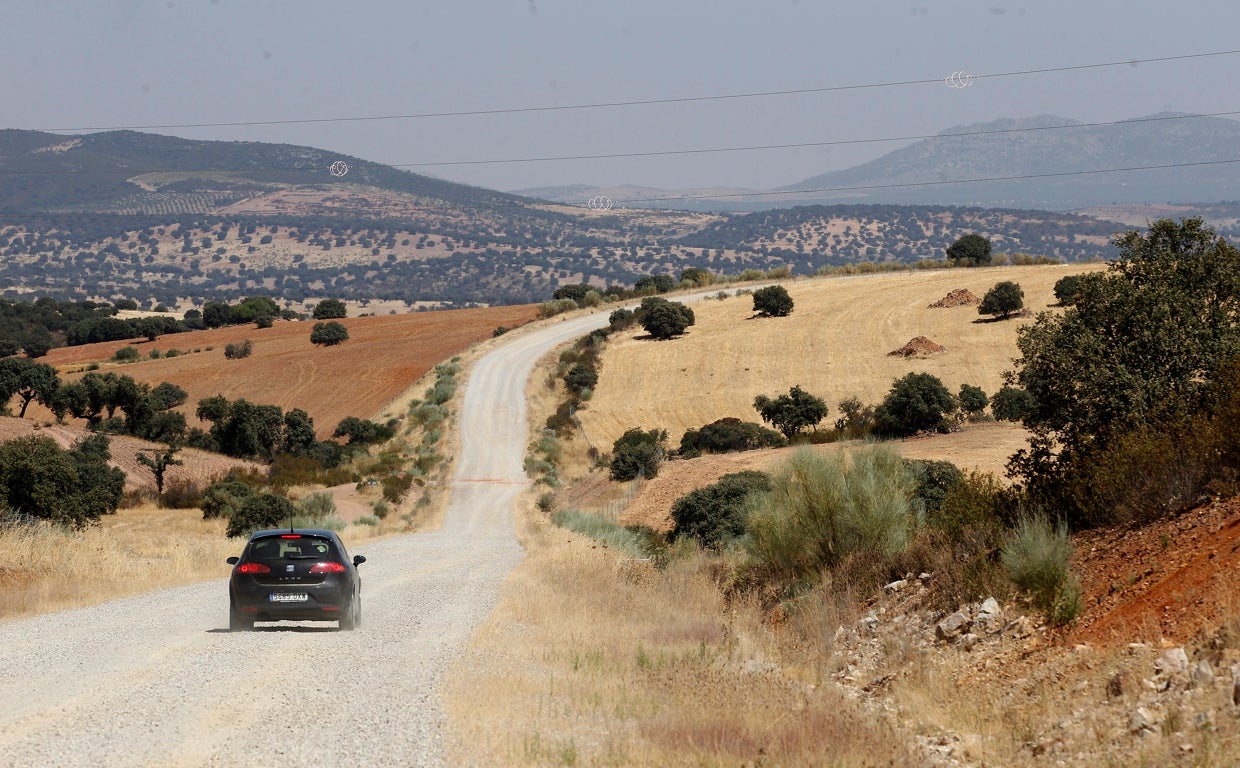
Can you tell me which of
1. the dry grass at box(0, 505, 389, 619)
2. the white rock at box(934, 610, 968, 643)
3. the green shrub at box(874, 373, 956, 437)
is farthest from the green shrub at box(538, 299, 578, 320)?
the white rock at box(934, 610, 968, 643)

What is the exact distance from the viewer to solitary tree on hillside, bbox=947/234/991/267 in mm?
112875

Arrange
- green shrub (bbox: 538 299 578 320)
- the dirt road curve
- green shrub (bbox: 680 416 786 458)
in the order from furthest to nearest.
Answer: green shrub (bbox: 538 299 578 320) < green shrub (bbox: 680 416 786 458) < the dirt road curve

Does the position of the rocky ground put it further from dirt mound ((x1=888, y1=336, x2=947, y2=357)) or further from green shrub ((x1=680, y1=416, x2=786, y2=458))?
dirt mound ((x1=888, y1=336, x2=947, y2=357))

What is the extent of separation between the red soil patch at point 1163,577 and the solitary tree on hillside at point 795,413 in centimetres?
3969

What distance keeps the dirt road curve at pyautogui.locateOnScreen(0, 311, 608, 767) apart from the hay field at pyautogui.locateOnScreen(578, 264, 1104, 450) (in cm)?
4207

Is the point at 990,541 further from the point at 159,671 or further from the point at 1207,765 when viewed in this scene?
the point at 159,671

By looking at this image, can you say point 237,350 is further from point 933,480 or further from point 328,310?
point 933,480

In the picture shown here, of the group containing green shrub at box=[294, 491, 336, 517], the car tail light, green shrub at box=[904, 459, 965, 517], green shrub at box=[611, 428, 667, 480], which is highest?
the car tail light

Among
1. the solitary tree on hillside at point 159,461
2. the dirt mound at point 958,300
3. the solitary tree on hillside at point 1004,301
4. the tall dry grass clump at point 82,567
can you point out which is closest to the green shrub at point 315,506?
the solitary tree on hillside at point 159,461

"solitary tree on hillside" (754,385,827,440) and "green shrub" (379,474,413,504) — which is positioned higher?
"solitary tree on hillside" (754,385,827,440)

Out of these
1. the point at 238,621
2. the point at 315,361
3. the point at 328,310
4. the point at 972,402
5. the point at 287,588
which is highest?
the point at 287,588

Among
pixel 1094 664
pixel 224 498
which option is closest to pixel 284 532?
pixel 1094 664

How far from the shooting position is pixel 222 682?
38.7 feet

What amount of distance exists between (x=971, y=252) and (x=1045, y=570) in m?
105
